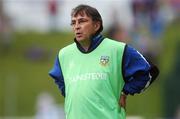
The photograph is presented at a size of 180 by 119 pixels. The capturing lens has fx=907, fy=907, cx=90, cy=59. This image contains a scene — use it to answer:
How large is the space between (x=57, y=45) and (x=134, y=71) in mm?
12421

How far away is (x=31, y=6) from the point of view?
21.5 m

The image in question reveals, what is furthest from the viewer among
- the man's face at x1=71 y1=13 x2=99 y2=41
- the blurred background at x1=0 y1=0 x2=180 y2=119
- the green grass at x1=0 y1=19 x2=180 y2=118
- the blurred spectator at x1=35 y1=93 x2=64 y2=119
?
the green grass at x1=0 y1=19 x2=180 y2=118

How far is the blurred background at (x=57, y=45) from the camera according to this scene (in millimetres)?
18562

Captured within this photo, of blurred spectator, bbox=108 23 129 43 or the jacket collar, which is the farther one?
blurred spectator, bbox=108 23 129 43

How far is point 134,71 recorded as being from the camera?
8.44 metres

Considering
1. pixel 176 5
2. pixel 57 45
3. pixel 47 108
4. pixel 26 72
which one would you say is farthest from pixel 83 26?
pixel 176 5

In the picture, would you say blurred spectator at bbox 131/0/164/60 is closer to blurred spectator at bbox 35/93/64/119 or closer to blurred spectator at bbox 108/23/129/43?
blurred spectator at bbox 108/23/129/43

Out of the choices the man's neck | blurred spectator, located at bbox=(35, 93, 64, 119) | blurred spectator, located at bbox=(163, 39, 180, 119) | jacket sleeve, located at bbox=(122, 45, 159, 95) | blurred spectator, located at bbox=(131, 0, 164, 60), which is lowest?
blurred spectator, located at bbox=(35, 93, 64, 119)

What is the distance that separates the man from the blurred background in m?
8.90

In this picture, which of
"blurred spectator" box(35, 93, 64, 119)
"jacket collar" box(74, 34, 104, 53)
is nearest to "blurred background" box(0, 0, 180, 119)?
"blurred spectator" box(35, 93, 64, 119)

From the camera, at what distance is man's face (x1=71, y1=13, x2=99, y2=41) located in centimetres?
845

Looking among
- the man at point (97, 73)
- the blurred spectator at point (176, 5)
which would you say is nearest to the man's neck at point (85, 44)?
the man at point (97, 73)

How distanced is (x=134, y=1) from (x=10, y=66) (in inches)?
125

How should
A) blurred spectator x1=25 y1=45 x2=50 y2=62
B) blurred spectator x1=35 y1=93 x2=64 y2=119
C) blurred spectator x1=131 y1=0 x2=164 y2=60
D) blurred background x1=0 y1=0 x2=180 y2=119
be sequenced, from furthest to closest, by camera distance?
blurred spectator x1=25 y1=45 x2=50 y2=62 → blurred spectator x1=131 y1=0 x2=164 y2=60 → blurred background x1=0 y1=0 x2=180 y2=119 → blurred spectator x1=35 y1=93 x2=64 y2=119
